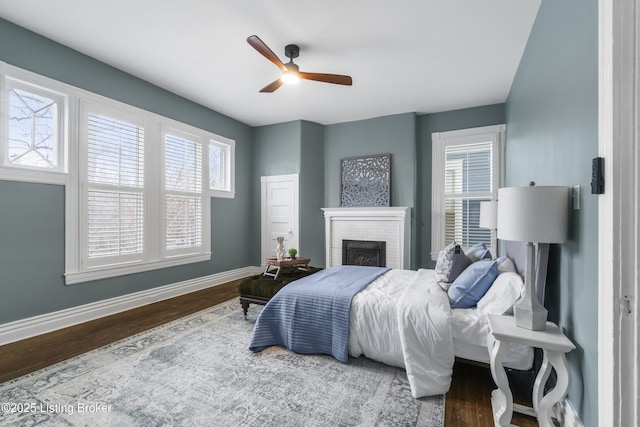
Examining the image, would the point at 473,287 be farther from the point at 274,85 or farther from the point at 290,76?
the point at 274,85

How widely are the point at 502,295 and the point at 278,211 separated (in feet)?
13.4

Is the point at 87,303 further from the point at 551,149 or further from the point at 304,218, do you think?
the point at 551,149

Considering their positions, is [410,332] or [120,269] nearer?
[410,332]

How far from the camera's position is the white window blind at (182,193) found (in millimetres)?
4047

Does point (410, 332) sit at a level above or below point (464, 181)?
below

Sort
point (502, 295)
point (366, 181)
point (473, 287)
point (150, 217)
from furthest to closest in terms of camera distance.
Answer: point (366, 181) → point (150, 217) → point (473, 287) → point (502, 295)

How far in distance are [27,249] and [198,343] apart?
188 cm

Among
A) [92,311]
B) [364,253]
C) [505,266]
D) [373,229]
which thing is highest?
[373,229]

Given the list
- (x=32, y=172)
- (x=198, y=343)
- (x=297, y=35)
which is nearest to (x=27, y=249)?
(x=32, y=172)

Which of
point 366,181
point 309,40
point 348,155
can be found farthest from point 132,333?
point 348,155

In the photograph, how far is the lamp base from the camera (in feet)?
4.97

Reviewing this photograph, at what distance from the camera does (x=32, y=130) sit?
9.04ft

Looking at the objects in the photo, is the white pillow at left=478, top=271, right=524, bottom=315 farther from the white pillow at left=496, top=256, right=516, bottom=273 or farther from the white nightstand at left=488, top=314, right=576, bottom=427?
the white pillow at left=496, top=256, right=516, bottom=273

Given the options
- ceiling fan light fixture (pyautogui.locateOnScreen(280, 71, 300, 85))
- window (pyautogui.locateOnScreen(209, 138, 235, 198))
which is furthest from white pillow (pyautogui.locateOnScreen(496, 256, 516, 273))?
window (pyautogui.locateOnScreen(209, 138, 235, 198))
